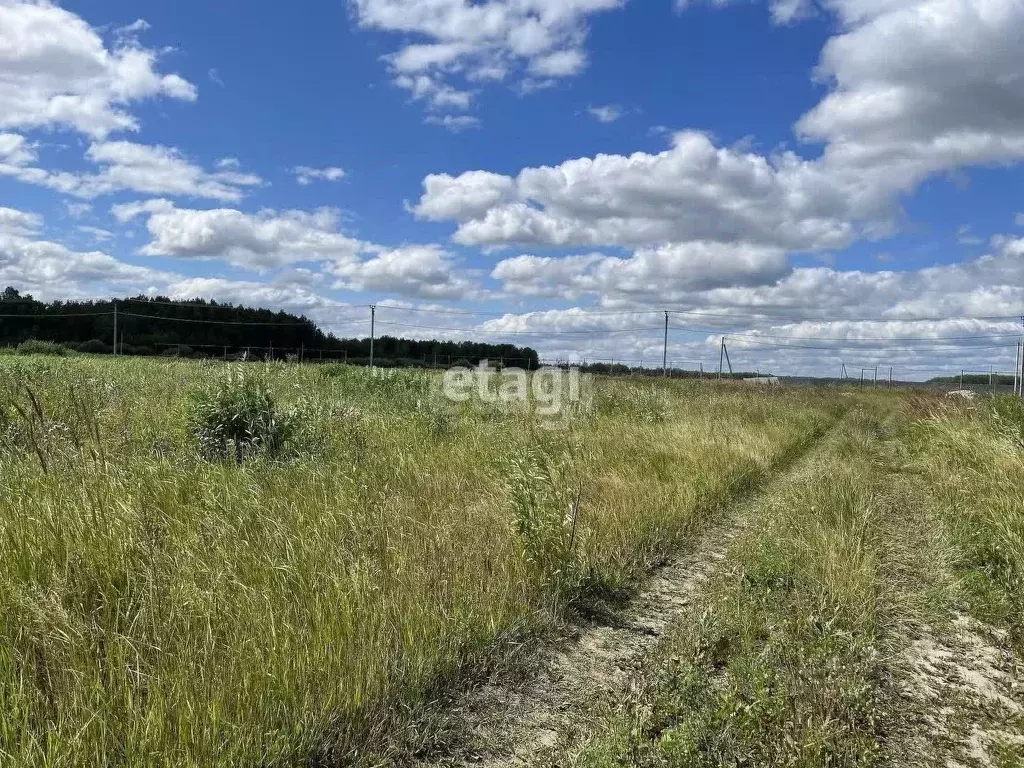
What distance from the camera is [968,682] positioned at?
3.20 meters

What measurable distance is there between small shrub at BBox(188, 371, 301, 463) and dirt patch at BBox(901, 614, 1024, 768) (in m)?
5.57

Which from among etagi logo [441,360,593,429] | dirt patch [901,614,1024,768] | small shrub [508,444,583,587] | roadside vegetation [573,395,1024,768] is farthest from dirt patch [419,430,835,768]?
etagi logo [441,360,593,429]

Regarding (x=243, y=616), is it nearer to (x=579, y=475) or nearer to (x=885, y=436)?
(x=579, y=475)

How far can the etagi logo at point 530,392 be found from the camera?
39.4ft

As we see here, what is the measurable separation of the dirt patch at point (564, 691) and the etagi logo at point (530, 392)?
20.5 feet

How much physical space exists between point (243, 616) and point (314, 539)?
953 mm

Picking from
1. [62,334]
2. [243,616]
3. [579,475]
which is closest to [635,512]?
[579,475]

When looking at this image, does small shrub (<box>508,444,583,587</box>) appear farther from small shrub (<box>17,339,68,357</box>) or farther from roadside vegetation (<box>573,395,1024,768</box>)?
small shrub (<box>17,339,68,357</box>)

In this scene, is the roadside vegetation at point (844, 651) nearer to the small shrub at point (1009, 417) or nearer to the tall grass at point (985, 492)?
the tall grass at point (985, 492)

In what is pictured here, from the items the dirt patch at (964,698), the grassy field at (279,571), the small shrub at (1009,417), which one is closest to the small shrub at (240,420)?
the grassy field at (279,571)

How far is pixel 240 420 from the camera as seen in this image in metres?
6.89

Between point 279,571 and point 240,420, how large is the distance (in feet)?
12.8

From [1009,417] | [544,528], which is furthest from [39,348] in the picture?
[1009,417]

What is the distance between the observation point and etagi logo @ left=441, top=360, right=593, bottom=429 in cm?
1200
